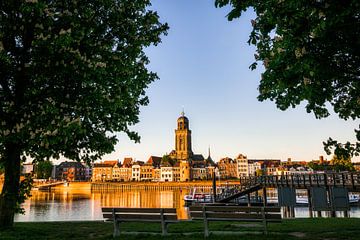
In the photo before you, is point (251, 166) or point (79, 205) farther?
point (251, 166)

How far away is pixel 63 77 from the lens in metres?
13.1

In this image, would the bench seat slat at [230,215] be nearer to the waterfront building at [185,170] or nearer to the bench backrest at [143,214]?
the bench backrest at [143,214]

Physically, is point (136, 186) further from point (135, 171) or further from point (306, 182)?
point (306, 182)

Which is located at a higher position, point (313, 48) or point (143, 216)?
point (313, 48)

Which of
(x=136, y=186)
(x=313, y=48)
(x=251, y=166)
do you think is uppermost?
(x=313, y=48)

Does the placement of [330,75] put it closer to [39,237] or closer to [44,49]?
[44,49]

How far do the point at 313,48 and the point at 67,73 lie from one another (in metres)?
8.76

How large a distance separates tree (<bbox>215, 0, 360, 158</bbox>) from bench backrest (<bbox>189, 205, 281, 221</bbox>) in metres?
2.72

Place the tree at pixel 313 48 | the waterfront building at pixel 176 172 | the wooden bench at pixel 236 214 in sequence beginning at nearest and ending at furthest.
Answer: the tree at pixel 313 48 < the wooden bench at pixel 236 214 < the waterfront building at pixel 176 172

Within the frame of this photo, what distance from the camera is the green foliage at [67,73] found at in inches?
468

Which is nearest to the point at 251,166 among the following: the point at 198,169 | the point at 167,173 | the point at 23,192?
the point at 198,169

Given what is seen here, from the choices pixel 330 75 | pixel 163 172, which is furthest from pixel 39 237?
pixel 163 172

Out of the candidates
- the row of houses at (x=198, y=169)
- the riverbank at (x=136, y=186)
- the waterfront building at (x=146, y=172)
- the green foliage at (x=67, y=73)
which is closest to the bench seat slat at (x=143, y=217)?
the green foliage at (x=67, y=73)

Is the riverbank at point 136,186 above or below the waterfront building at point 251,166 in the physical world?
below
